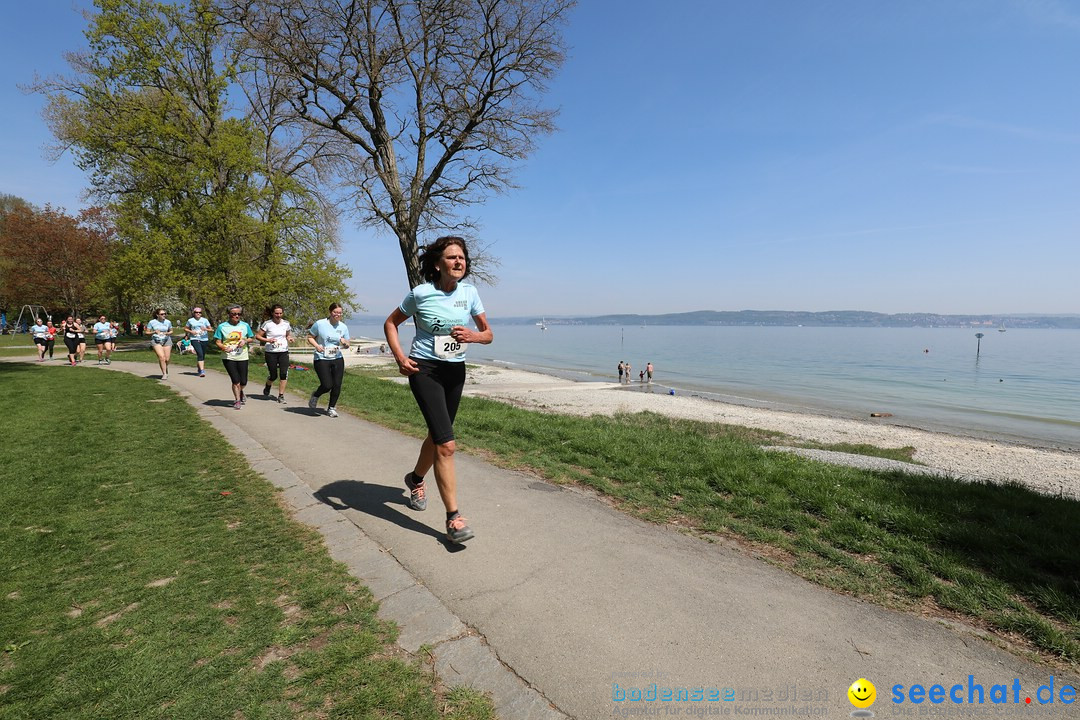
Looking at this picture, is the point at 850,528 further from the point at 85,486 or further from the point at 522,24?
the point at 522,24

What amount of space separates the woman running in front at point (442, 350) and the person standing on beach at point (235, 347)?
7413 millimetres

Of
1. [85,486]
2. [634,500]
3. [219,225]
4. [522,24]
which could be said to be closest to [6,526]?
[85,486]

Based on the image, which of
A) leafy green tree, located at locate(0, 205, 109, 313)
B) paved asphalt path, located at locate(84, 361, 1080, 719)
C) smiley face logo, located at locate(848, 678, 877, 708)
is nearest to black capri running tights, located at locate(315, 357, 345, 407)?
paved asphalt path, located at locate(84, 361, 1080, 719)

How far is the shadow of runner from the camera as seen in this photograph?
4098 mm

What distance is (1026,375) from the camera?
3991 centimetres

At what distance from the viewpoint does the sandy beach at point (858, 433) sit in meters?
11.3

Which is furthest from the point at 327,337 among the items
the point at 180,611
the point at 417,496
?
the point at 180,611

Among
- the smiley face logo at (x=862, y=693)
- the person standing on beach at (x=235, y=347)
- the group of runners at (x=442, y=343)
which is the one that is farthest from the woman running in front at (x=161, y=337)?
the smiley face logo at (x=862, y=693)

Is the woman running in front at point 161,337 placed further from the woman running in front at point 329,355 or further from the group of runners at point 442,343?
the group of runners at point 442,343

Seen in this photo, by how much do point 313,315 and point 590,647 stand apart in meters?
25.1

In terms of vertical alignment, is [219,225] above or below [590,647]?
above

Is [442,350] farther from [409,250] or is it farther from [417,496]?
[409,250]

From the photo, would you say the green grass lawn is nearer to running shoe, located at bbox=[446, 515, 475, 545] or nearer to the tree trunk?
running shoe, located at bbox=[446, 515, 475, 545]

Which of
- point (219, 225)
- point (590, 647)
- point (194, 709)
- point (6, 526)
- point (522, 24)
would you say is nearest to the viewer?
point (194, 709)
